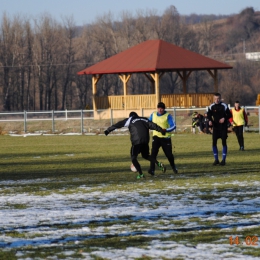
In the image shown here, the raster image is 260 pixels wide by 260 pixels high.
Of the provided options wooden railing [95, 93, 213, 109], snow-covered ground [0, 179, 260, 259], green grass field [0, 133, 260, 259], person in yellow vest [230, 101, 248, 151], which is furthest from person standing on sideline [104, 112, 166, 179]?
wooden railing [95, 93, 213, 109]

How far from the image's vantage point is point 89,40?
121 metres

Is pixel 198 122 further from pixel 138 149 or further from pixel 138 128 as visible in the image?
pixel 138 128

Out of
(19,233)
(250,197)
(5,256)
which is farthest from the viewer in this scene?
(250,197)

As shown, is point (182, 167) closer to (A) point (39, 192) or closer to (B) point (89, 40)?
(A) point (39, 192)

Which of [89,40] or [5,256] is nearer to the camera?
[5,256]

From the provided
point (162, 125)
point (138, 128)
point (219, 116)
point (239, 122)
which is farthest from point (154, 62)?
point (138, 128)

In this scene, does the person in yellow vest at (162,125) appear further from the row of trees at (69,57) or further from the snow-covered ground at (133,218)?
the row of trees at (69,57)

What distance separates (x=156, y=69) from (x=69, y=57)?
53049 millimetres

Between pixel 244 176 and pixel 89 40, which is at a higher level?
pixel 89 40

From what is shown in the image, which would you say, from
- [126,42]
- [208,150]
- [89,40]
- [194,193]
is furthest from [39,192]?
[89,40]

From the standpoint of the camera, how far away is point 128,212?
1099 cm

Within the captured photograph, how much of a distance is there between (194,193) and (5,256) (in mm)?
5603

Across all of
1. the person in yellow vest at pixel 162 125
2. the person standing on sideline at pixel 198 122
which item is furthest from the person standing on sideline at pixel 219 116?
the person standing on sideline at pixel 198 122

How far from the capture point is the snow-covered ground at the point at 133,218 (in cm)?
823
